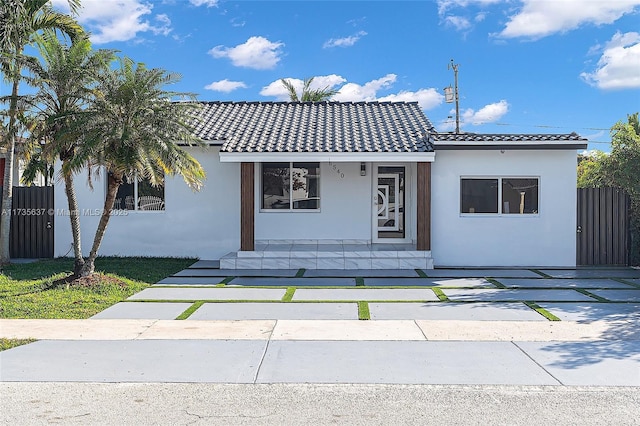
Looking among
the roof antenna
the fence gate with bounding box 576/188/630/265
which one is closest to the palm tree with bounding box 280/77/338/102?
the roof antenna

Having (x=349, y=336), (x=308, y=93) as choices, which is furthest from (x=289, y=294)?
(x=308, y=93)

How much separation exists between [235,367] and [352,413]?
5.72 feet

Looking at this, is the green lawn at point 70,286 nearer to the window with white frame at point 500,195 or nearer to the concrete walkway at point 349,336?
the concrete walkway at point 349,336

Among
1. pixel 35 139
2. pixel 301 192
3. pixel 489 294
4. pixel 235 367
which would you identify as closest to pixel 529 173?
pixel 489 294

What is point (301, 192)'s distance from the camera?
15.4 meters

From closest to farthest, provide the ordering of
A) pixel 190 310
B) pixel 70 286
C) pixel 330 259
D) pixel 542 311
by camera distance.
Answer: pixel 542 311 → pixel 190 310 → pixel 70 286 → pixel 330 259

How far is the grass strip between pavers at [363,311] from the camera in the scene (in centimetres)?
834

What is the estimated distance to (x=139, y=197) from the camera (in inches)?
590

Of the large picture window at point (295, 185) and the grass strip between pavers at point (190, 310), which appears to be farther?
the large picture window at point (295, 185)

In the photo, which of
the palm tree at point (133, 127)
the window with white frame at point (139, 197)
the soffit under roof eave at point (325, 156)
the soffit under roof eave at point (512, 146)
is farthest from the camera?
the window with white frame at point (139, 197)

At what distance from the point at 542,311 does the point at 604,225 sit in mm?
6789

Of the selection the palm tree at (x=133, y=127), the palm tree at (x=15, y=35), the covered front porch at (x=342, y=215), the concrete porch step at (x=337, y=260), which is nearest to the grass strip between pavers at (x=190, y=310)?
the palm tree at (x=133, y=127)

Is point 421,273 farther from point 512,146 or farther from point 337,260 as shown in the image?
point 512,146

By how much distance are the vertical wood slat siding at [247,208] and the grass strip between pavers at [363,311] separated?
16.0ft
